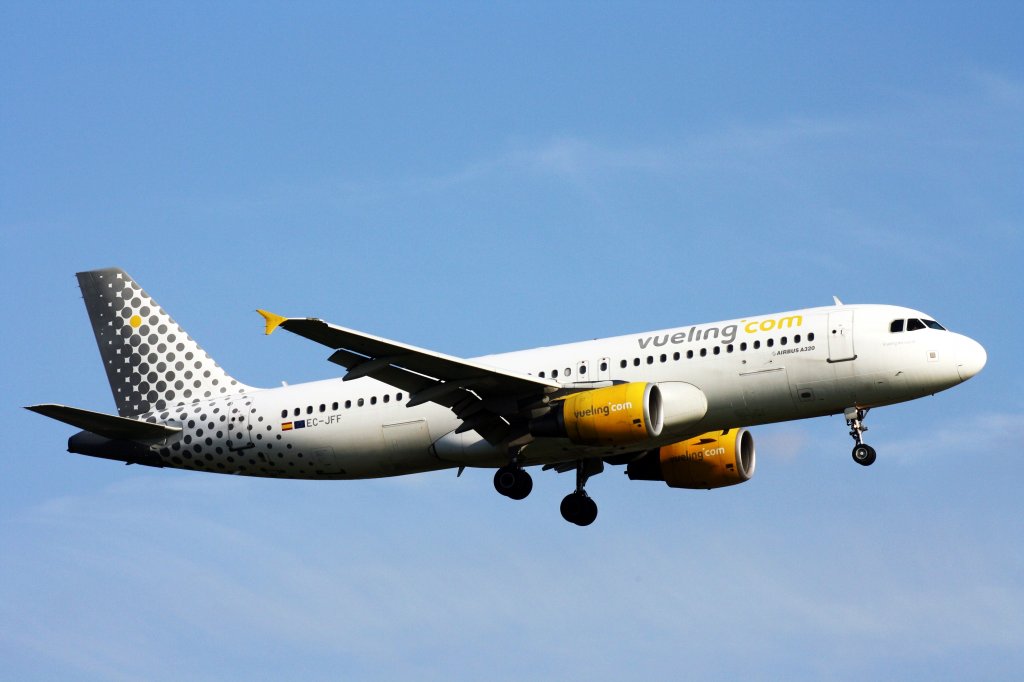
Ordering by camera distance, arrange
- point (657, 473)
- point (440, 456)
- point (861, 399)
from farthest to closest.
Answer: point (657, 473) → point (440, 456) → point (861, 399)

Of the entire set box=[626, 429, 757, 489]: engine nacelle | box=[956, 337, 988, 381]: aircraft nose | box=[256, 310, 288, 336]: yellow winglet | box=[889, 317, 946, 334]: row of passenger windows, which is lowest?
box=[256, 310, 288, 336]: yellow winglet

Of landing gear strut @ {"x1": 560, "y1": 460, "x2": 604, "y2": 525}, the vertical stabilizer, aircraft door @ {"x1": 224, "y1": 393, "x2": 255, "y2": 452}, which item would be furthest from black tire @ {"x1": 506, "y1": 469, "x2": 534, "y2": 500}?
the vertical stabilizer

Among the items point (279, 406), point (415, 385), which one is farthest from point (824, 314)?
point (279, 406)

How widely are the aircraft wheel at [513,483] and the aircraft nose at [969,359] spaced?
1116 cm

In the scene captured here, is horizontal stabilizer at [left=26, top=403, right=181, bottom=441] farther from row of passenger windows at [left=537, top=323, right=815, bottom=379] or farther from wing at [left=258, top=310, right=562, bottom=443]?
row of passenger windows at [left=537, top=323, right=815, bottom=379]

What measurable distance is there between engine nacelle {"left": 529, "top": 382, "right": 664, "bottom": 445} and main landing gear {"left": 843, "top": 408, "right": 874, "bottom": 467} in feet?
15.9

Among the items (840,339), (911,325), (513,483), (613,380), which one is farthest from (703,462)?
(911,325)

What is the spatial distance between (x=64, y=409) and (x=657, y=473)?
53.2 feet

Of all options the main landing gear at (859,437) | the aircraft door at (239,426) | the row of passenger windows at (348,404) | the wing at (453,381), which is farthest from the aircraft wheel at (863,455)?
the aircraft door at (239,426)

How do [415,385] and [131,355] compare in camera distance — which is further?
[131,355]

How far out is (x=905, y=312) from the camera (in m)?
40.1

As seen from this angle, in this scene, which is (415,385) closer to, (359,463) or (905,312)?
(359,463)

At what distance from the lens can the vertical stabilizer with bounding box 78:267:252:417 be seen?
4712cm

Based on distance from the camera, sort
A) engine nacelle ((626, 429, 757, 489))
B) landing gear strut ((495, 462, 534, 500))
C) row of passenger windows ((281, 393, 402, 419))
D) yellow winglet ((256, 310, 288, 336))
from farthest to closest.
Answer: engine nacelle ((626, 429, 757, 489)) → row of passenger windows ((281, 393, 402, 419)) → landing gear strut ((495, 462, 534, 500)) → yellow winglet ((256, 310, 288, 336))
